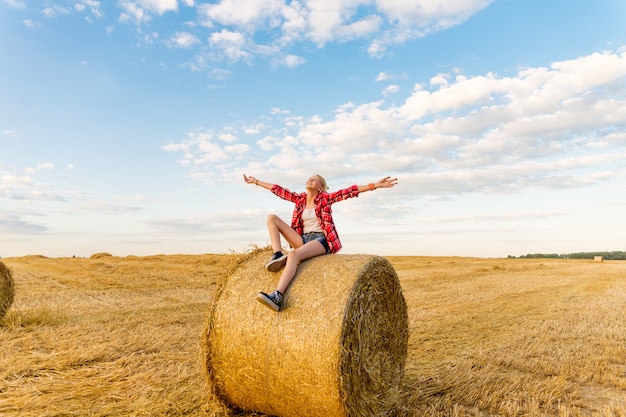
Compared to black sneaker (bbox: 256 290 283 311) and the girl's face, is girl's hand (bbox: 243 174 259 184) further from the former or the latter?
black sneaker (bbox: 256 290 283 311)

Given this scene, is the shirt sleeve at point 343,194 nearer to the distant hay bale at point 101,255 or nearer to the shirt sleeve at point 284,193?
the shirt sleeve at point 284,193

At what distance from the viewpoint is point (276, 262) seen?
481 centimetres

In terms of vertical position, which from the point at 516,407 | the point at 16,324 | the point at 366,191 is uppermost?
the point at 366,191

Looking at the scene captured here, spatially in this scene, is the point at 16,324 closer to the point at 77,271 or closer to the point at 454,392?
the point at 454,392

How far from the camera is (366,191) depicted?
17.7 feet

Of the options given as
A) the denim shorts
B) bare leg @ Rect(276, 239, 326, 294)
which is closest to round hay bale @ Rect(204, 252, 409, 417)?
bare leg @ Rect(276, 239, 326, 294)

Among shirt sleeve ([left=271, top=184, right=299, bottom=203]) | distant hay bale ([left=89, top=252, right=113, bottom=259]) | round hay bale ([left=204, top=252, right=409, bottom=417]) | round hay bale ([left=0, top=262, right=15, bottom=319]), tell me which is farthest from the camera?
distant hay bale ([left=89, top=252, right=113, bottom=259])

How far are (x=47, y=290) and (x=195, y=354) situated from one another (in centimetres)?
938

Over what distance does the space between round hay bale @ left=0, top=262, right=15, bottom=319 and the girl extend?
6.33 m

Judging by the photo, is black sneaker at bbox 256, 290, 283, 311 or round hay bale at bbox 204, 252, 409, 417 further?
black sneaker at bbox 256, 290, 283, 311

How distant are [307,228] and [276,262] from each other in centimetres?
72

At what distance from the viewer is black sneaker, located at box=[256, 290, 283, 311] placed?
4.44m

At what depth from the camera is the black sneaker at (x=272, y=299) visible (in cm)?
444

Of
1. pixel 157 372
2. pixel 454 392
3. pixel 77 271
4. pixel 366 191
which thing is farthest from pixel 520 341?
pixel 77 271
